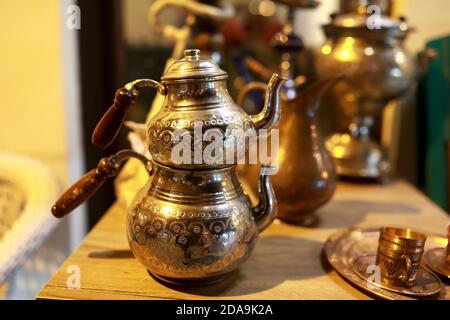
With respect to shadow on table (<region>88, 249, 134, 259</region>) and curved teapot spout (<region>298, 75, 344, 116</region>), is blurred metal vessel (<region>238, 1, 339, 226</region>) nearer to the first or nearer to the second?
curved teapot spout (<region>298, 75, 344, 116</region>)

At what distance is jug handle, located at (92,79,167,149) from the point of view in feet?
1.71

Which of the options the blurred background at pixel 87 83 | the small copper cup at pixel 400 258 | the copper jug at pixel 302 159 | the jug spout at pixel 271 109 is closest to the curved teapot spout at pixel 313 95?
the copper jug at pixel 302 159

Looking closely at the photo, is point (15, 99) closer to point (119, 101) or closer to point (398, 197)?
point (119, 101)

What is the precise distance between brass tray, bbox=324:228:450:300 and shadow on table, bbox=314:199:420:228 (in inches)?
2.7

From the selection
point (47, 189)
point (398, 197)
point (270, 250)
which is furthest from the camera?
point (398, 197)

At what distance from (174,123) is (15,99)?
2.43 ft

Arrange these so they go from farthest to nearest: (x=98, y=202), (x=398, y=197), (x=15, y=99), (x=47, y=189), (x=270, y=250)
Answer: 1. (x=98, y=202)
2. (x=15, y=99)
3. (x=398, y=197)
4. (x=47, y=189)
5. (x=270, y=250)

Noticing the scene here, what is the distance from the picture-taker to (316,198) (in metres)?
0.74

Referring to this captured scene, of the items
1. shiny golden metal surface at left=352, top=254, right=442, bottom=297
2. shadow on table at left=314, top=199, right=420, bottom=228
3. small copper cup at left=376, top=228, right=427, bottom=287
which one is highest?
small copper cup at left=376, top=228, right=427, bottom=287

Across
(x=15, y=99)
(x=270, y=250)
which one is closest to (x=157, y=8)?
(x=15, y=99)

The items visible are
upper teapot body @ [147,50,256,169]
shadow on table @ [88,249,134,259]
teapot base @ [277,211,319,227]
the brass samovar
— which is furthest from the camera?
the brass samovar

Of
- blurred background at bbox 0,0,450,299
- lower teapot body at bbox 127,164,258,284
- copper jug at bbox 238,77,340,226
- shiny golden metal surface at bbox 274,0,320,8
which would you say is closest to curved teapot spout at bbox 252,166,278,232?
lower teapot body at bbox 127,164,258,284

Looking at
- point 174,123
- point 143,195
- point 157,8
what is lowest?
point 143,195

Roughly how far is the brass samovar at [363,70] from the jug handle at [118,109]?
560mm
